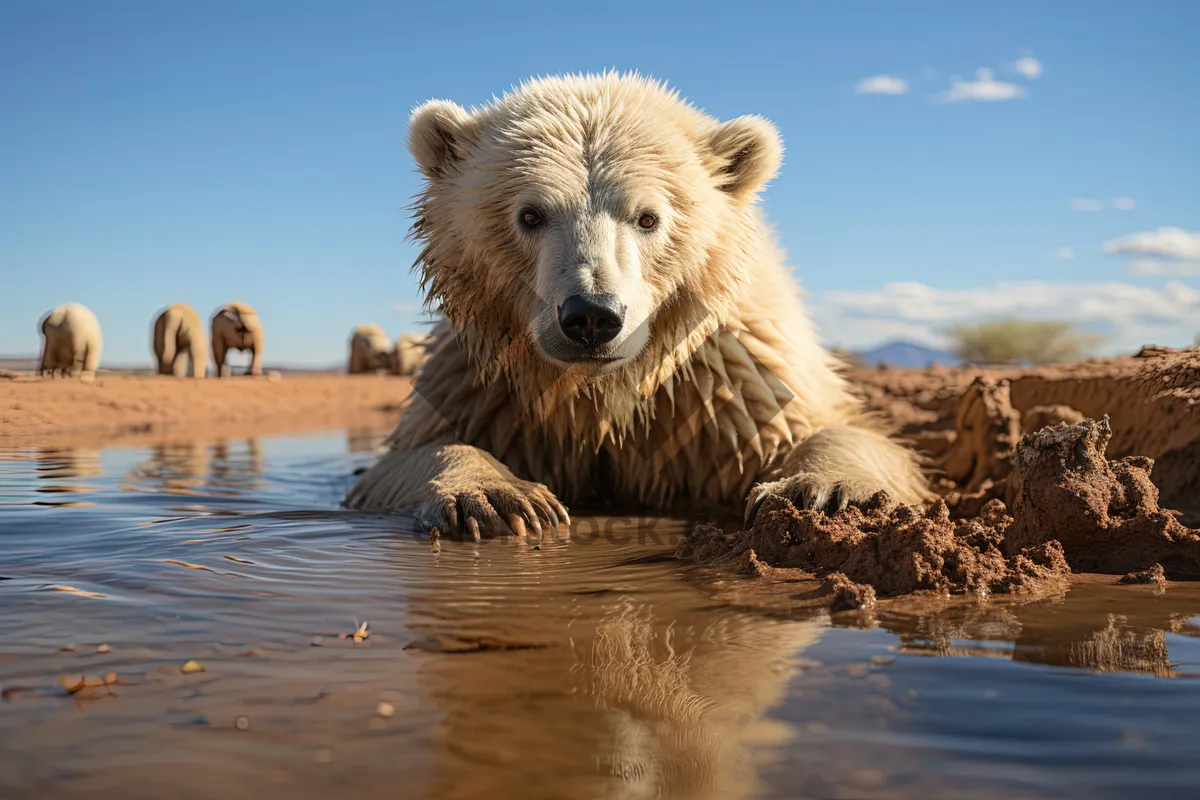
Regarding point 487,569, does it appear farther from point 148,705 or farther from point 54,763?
point 54,763

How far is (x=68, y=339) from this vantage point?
10.2 metres

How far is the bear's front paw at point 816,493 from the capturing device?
12.0 ft

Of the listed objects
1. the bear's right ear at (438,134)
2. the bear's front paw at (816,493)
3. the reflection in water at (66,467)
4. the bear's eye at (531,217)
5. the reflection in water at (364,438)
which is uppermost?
the bear's right ear at (438,134)

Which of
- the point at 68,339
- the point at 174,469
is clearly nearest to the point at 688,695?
the point at 174,469

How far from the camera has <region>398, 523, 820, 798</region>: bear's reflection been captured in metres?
1.45

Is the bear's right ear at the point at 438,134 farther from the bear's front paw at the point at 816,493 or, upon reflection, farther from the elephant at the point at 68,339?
the elephant at the point at 68,339

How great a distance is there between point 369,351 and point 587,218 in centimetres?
1942

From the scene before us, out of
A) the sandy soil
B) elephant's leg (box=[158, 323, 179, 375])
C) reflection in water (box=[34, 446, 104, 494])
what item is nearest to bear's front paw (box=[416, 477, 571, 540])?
the sandy soil

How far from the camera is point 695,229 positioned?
411cm

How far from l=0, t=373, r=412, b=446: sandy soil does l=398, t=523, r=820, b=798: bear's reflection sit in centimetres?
283

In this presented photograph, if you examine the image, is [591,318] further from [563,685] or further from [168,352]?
[168,352]

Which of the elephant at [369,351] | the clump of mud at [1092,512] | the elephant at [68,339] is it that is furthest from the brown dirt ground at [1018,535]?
the elephant at [369,351]

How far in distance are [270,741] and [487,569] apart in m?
1.47

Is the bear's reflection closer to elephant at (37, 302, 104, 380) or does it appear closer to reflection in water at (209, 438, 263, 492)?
reflection in water at (209, 438, 263, 492)
